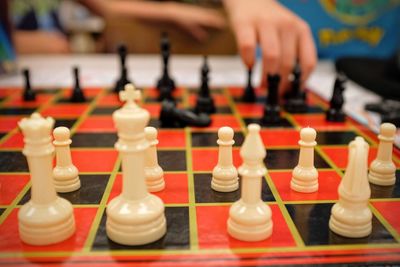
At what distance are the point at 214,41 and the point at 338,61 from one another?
1.32 m

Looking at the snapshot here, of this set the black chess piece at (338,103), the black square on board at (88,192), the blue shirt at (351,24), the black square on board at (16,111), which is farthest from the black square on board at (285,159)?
the blue shirt at (351,24)

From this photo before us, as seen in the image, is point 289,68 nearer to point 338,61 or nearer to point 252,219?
point 338,61

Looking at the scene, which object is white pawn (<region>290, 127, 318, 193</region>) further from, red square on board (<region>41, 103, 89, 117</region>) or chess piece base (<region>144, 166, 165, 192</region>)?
red square on board (<region>41, 103, 89, 117</region>)

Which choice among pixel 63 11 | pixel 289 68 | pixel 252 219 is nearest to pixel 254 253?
pixel 252 219

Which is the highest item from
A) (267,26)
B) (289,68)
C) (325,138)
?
(267,26)

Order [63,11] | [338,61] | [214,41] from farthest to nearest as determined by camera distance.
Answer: [63,11], [214,41], [338,61]

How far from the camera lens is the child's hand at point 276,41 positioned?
5.56ft

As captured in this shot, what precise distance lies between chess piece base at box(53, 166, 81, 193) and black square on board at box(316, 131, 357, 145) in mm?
Answer: 754

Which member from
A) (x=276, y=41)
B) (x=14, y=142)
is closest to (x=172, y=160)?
(x=14, y=142)

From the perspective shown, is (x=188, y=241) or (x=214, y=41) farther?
(x=214, y=41)

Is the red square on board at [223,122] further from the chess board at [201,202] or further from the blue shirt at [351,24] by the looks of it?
the blue shirt at [351,24]

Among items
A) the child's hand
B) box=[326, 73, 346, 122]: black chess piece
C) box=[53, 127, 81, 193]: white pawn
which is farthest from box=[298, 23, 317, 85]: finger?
box=[53, 127, 81, 193]: white pawn

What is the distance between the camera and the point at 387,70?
213 cm

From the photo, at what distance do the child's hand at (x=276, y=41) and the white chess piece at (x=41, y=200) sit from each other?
41.6 inches
